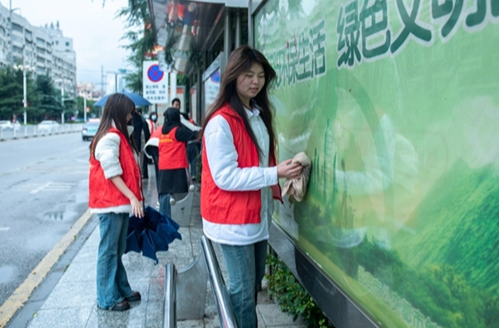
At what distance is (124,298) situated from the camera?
3.87 metres

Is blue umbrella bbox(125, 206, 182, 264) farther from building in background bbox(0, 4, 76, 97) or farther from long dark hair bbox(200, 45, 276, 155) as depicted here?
building in background bbox(0, 4, 76, 97)

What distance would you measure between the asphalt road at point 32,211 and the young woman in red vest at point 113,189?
128cm

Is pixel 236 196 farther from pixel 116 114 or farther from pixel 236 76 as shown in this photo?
pixel 116 114

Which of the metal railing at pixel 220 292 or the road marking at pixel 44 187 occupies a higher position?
the metal railing at pixel 220 292

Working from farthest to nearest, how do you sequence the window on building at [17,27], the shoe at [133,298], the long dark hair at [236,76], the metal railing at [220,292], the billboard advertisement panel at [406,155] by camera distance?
the window on building at [17,27]
the shoe at [133,298]
the long dark hair at [236,76]
the metal railing at [220,292]
the billboard advertisement panel at [406,155]

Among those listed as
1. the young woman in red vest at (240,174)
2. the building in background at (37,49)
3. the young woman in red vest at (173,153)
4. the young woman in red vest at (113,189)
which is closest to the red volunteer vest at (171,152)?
the young woman in red vest at (173,153)

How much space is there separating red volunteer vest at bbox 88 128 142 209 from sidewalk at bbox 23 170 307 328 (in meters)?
0.75

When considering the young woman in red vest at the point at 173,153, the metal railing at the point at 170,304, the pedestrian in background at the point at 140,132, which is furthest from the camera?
the pedestrian in background at the point at 140,132

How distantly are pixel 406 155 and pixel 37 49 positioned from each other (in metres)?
121

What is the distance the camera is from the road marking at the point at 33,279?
3967 millimetres

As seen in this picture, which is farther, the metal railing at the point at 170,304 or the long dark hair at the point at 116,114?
the long dark hair at the point at 116,114

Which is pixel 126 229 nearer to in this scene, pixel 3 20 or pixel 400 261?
pixel 400 261

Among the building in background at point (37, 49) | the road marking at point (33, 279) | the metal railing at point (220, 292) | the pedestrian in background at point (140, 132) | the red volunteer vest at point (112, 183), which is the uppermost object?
the building in background at point (37, 49)

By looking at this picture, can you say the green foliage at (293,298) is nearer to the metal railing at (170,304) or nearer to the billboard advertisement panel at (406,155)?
the billboard advertisement panel at (406,155)
